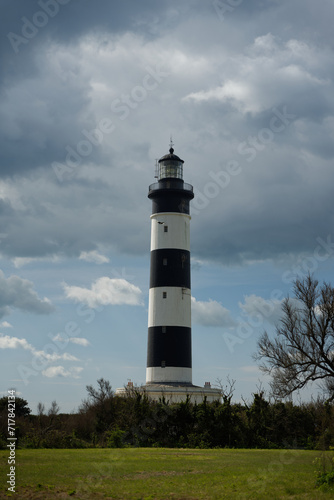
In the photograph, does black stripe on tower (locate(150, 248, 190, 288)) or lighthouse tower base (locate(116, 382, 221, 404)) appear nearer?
lighthouse tower base (locate(116, 382, 221, 404))

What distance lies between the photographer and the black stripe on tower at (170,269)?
35844 millimetres

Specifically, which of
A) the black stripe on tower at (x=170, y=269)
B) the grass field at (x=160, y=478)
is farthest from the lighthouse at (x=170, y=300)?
the grass field at (x=160, y=478)

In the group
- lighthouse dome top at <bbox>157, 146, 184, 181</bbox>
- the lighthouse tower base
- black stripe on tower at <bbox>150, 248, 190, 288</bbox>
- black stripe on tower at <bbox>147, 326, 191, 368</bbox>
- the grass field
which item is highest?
lighthouse dome top at <bbox>157, 146, 184, 181</bbox>

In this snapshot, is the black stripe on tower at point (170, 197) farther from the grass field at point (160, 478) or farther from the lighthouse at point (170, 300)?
the grass field at point (160, 478)

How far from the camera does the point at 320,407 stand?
27672 mm

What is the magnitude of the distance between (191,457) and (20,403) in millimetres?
16789

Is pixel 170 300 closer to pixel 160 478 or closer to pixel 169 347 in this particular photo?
pixel 169 347

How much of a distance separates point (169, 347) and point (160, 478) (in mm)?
21189

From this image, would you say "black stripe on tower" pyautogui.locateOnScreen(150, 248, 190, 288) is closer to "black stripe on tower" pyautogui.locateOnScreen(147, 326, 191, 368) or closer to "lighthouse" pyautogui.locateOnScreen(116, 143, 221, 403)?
"lighthouse" pyautogui.locateOnScreen(116, 143, 221, 403)

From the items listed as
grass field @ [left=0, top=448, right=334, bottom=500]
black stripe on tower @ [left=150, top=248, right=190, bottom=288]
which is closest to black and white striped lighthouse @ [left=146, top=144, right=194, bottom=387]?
black stripe on tower @ [left=150, top=248, right=190, bottom=288]

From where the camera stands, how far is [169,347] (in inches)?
1367

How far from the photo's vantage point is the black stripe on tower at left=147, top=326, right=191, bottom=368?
114ft

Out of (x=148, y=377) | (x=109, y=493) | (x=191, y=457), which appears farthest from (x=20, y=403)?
(x=109, y=493)

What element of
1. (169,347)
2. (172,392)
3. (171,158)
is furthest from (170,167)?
(172,392)
